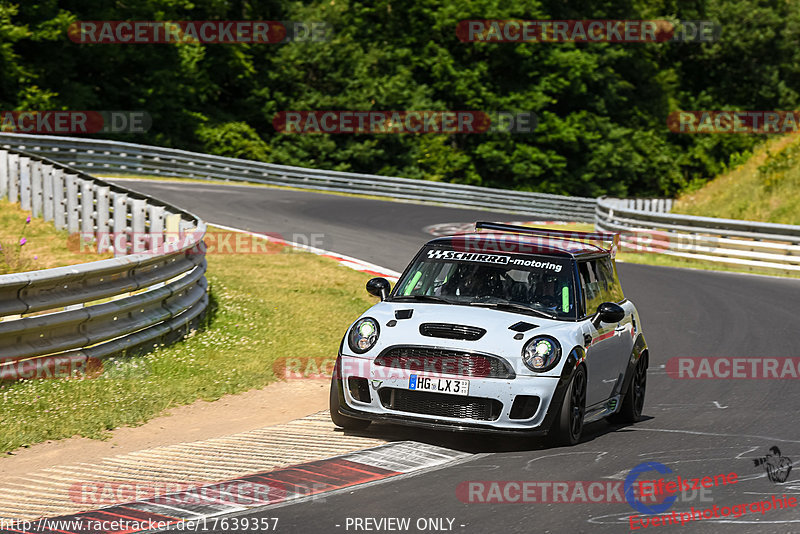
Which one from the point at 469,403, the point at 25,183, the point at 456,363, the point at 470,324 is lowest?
the point at 469,403

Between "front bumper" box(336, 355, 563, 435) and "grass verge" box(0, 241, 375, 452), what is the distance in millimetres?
2056

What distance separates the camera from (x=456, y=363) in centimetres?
769

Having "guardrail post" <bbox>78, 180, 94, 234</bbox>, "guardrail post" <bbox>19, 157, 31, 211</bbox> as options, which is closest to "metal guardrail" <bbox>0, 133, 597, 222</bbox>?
"guardrail post" <bbox>19, 157, 31, 211</bbox>

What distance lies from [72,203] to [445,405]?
12.0 meters

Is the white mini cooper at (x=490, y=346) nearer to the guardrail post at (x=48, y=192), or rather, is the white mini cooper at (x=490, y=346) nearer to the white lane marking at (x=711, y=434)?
the white lane marking at (x=711, y=434)

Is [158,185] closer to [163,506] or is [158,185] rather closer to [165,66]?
[165,66]

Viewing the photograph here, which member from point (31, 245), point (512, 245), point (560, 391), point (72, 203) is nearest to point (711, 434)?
point (560, 391)

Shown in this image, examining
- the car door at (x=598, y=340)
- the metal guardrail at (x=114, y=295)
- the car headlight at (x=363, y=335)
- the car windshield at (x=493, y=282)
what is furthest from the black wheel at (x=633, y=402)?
the metal guardrail at (x=114, y=295)

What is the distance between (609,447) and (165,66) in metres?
40.4

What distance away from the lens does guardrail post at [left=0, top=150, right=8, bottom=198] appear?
20.4 m

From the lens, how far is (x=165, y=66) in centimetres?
4550

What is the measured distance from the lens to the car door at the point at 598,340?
8.36 meters

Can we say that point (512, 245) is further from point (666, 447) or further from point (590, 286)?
point (666, 447)

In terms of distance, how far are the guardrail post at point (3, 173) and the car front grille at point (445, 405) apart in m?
14.9
